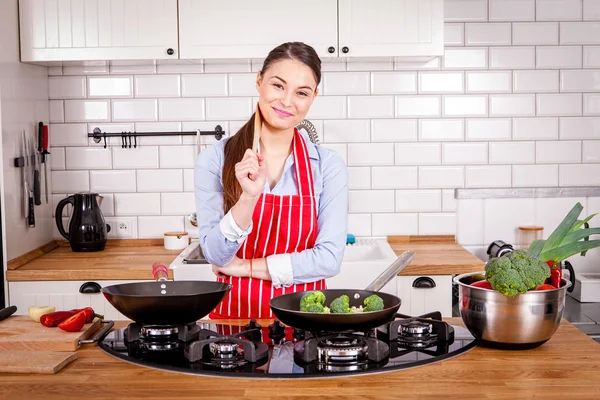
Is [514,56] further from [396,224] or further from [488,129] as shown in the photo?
[396,224]

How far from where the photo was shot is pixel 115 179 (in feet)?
13.1

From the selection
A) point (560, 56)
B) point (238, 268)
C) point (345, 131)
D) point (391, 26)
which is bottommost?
point (238, 268)

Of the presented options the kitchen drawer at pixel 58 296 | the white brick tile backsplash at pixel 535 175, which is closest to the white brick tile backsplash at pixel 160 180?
the kitchen drawer at pixel 58 296

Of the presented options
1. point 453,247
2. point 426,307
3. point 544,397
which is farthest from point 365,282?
point 544,397

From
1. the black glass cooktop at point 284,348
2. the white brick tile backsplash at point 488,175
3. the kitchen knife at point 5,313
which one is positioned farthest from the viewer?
the white brick tile backsplash at point 488,175

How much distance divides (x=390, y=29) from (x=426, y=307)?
1.30m

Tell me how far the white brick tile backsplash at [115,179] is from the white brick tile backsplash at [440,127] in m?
1.54

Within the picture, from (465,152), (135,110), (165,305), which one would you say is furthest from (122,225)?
(165,305)

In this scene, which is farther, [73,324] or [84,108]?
[84,108]

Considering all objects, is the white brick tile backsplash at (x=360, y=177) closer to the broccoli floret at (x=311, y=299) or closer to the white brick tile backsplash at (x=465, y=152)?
the white brick tile backsplash at (x=465, y=152)

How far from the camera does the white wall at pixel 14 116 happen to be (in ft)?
11.2

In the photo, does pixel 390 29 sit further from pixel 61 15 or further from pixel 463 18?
pixel 61 15

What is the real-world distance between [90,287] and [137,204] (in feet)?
2.44

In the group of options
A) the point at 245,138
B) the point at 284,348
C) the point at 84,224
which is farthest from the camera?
the point at 84,224
